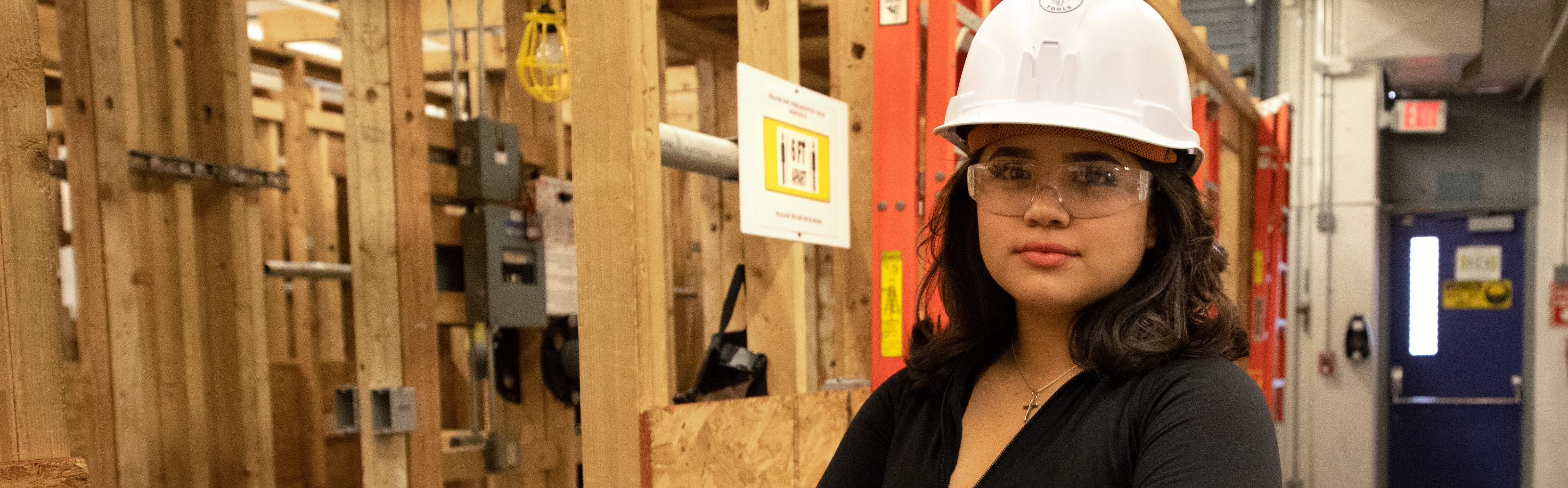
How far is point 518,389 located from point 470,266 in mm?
805

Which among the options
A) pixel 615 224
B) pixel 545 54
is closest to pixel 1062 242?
pixel 615 224

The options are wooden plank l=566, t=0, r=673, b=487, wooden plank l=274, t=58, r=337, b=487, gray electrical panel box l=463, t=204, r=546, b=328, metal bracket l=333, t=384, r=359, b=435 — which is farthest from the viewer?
wooden plank l=274, t=58, r=337, b=487

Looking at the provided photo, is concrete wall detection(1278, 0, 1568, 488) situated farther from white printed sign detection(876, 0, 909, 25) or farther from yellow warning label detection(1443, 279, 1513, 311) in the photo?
white printed sign detection(876, 0, 909, 25)

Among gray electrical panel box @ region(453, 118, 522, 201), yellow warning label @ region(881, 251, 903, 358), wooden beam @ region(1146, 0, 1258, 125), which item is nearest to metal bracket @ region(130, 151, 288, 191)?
gray electrical panel box @ region(453, 118, 522, 201)

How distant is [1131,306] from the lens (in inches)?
49.9

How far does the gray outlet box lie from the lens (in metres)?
4.29

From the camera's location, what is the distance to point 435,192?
462cm

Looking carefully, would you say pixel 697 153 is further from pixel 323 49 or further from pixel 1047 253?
pixel 323 49

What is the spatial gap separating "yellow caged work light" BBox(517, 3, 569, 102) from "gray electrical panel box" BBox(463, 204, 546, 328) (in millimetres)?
542

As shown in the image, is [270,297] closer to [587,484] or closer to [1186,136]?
[587,484]

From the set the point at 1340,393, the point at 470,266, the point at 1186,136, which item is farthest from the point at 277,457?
the point at 1340,393

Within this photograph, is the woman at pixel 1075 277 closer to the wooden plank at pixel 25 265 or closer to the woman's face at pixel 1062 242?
the woman's face at pixel 1062 242

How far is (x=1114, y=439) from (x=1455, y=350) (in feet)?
28.7

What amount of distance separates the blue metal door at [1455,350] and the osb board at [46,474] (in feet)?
29.1
